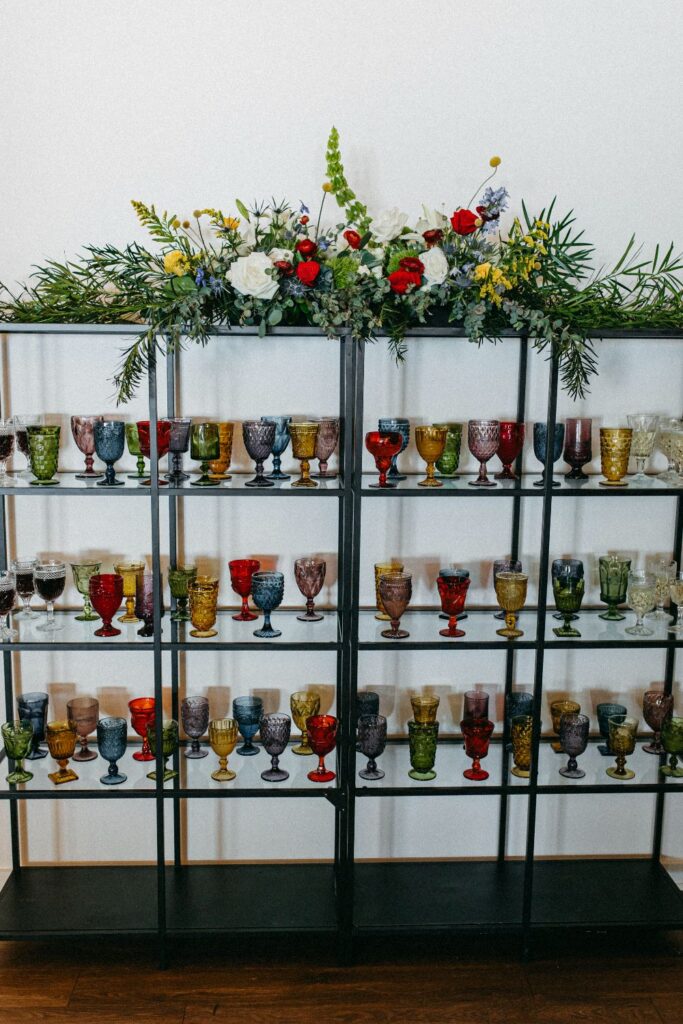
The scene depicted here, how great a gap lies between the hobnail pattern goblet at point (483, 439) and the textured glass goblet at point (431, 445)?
0.08 m

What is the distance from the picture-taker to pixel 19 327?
2430mm

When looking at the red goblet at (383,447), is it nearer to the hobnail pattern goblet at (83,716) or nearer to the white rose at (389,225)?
the white rose at (389,225)

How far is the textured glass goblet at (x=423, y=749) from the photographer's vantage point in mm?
2625

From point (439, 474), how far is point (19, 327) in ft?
4.03

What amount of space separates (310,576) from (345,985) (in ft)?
3.70

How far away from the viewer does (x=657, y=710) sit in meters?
2.75

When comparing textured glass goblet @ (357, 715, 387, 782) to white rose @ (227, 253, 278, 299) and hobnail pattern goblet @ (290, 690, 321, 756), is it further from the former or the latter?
white rose @ (227, 253, 278, 299)

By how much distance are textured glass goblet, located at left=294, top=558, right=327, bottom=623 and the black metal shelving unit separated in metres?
0.06

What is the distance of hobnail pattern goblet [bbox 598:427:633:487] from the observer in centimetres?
256

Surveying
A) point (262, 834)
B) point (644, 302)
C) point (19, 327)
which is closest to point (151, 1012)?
point (262, 834)

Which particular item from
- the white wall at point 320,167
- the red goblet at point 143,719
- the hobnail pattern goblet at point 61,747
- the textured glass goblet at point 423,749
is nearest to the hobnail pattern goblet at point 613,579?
the white wall at point 320,167

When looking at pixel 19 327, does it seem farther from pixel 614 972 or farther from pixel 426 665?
pixel 614 972

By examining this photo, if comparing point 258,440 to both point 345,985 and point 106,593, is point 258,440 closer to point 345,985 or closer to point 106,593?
point 106,593

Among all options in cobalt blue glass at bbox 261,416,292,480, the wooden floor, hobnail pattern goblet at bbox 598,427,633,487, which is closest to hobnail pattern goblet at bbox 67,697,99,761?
the wooden floor
